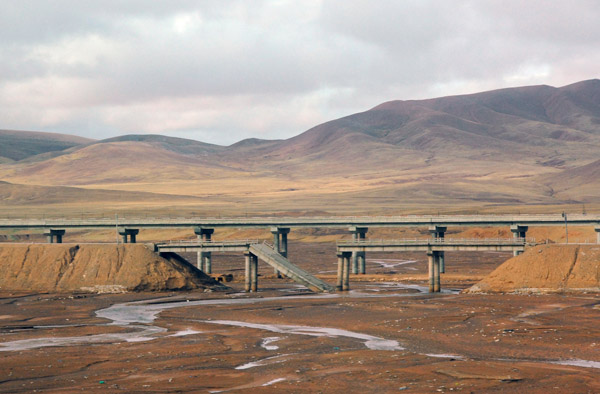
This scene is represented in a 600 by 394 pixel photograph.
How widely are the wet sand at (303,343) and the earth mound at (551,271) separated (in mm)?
3469

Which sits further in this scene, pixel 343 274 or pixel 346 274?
pixel 346 274

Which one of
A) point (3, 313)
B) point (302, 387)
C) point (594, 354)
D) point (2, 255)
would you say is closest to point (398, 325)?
point (594, 354)

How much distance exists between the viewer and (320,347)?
67.5 meters

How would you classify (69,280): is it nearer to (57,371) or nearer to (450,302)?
(450,302)

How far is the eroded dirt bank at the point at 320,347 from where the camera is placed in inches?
2083

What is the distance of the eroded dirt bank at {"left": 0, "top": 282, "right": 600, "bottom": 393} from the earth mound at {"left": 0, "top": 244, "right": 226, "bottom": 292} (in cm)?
1420

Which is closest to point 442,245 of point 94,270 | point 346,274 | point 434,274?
point 434,274

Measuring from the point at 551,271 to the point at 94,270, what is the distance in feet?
210

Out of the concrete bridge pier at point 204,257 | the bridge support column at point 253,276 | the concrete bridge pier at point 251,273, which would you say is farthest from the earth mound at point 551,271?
the concrete bridge pier at point 204,257

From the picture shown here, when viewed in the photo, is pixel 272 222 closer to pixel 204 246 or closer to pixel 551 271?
pixel 204 246

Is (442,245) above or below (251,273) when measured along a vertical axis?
above

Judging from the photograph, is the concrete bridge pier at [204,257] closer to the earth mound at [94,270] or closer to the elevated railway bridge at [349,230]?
the elevated railway bridge at [349,230]

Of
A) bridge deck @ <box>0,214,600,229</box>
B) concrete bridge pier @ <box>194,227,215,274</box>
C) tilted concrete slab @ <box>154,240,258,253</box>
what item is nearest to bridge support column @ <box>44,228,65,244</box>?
bridge deck @ <box>0,214,600,229</box>

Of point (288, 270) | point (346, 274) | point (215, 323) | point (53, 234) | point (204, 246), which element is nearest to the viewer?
point (215, 323)
